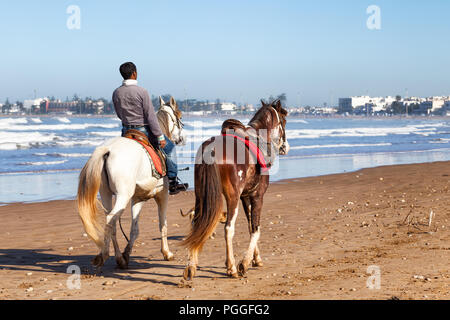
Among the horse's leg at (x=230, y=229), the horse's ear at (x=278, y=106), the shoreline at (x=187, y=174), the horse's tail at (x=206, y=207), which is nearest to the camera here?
the horse's tail at (x=206, y=207)

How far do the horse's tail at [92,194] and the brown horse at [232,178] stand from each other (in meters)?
1.15

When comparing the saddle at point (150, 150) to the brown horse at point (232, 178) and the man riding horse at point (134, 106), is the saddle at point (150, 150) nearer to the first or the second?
the man riding horse at point (134, 106)

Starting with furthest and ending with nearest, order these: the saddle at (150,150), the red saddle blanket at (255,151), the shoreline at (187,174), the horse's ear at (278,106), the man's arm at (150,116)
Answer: the shoreline at (187,174) < the horse's ear at (278,106) < the man's arm at (150,116) < the saddle at (150,150) < the red saddle blanket at (255,151)

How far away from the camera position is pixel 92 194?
6980 mm

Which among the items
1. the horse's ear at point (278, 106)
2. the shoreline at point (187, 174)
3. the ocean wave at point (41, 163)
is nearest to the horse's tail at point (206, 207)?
the horse's ear at point (278, 106)

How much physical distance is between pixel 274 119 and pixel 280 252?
2055mm

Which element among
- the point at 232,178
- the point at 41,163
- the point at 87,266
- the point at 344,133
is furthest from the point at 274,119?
the point at 344,133

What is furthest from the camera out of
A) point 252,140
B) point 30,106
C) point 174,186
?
point 30,106

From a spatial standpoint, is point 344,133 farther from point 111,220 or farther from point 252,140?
point 111,220

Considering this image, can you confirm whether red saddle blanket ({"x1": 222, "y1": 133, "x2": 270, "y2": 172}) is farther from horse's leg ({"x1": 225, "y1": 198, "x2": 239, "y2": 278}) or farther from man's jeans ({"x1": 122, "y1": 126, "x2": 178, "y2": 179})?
man's jeans ({"x1": 122, "y1": 126, "x2": 178, "y2": 179})

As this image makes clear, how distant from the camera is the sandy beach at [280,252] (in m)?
6.29

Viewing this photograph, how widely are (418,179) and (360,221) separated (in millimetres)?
7890
